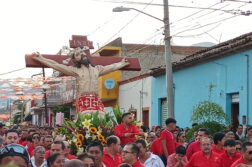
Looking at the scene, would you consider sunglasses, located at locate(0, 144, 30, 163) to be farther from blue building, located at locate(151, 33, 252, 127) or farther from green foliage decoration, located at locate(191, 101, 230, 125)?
blue building, located at locate(151, 33, 252, 127)

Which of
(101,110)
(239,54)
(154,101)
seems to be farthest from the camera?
(154,101)

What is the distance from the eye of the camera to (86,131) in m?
11.8

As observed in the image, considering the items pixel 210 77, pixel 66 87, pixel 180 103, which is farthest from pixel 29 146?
pixel 66 87

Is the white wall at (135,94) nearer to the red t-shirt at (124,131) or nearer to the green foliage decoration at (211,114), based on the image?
the green foliage decoration at (211,114)

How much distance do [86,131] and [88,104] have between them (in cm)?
308

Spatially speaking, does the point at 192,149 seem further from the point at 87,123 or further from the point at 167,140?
the point at 87,123

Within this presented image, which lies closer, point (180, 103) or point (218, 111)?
point (218, 111)

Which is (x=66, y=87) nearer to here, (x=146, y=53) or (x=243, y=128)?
(x=146, y=53)

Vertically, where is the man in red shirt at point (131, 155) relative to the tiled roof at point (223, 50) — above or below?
below

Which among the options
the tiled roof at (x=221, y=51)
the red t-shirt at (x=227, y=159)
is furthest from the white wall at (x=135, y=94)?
the red t-shirt at (x=227, y=159)

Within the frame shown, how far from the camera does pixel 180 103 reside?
2581 cm

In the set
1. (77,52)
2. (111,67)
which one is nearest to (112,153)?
(77,52)

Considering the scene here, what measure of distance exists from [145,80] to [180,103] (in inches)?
207

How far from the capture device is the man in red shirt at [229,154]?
905 cm
